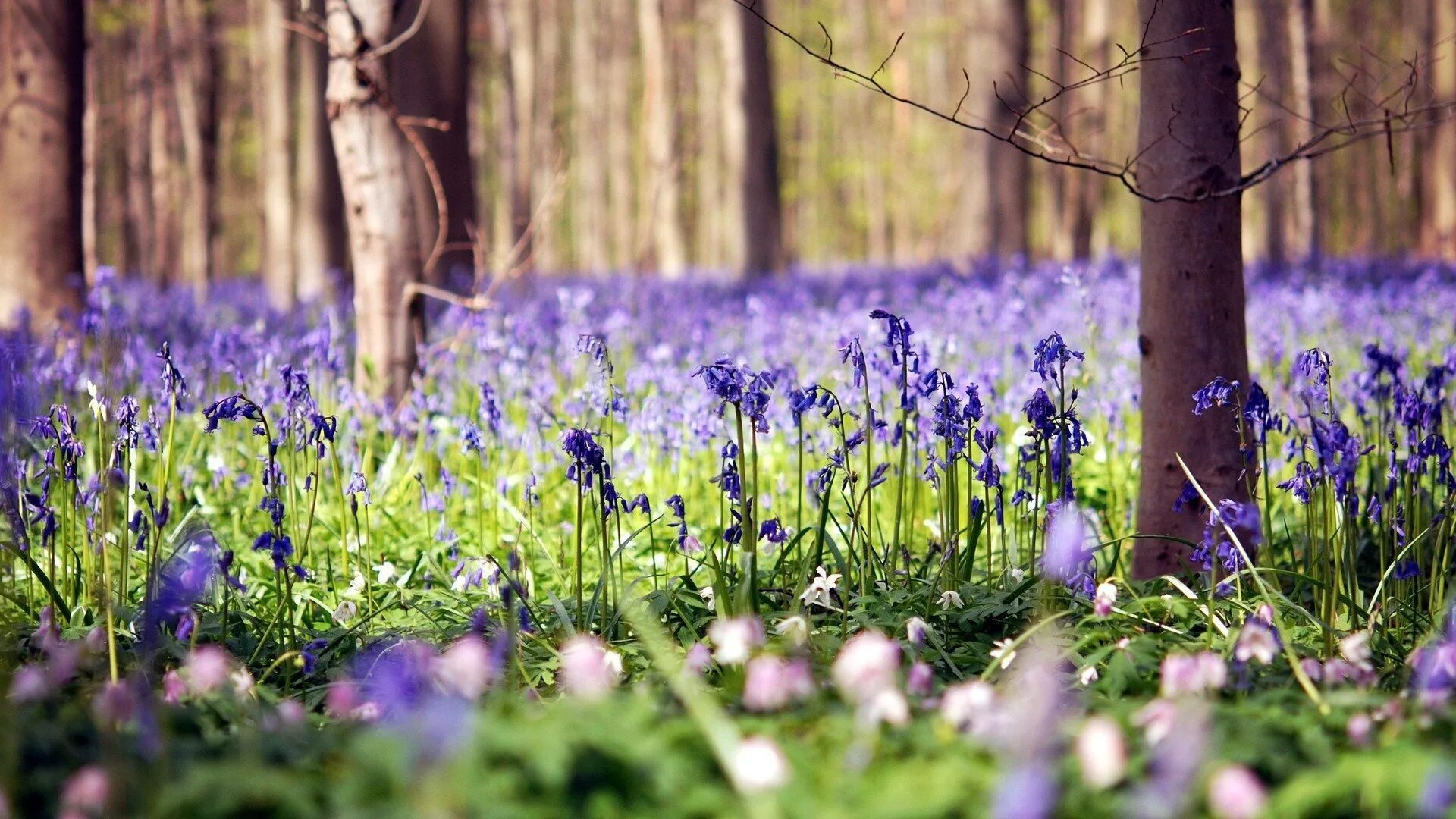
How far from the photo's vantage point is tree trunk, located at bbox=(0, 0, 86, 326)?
6789mm

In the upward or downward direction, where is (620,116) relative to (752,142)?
upward

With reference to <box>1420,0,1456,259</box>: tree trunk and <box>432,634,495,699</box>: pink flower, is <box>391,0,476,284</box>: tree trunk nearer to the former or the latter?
<box>432,634,495,699</box>: pink flower

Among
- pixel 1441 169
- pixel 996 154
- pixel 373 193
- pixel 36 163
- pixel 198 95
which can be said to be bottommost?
pixel 373 193

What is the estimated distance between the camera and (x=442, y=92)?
9148 mm

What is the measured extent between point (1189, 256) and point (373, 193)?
11.0 feet

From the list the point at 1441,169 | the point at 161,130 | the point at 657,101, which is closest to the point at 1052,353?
the point at 657,101

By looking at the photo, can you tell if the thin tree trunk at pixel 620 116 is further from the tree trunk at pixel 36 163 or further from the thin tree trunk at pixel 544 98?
the tree trunk at pixel 36 163

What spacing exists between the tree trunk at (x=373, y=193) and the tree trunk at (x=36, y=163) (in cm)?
222

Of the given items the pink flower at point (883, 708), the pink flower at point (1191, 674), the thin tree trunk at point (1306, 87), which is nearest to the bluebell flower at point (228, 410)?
the pink flower at point (883, 708)

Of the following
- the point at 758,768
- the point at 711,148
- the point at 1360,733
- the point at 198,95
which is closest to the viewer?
the point at 758,768

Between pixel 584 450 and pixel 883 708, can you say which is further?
pixel 584 450

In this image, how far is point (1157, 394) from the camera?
3.62 m

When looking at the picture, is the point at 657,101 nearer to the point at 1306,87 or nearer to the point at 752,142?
the point at 752,142

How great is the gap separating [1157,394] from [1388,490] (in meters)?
0.64
